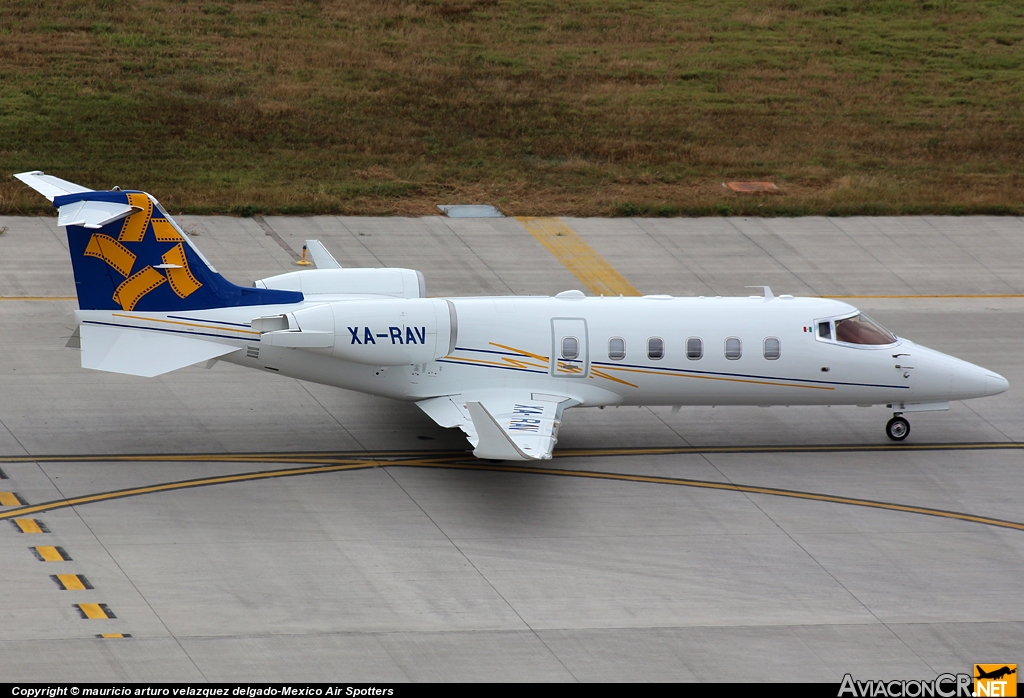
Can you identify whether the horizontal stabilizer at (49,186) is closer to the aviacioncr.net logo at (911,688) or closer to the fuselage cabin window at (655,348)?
the fuselage cabin window at (655,348)

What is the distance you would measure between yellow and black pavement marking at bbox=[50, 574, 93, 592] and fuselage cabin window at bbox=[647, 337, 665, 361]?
437 inches

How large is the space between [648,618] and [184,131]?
32453mm

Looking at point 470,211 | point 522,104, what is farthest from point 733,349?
point 522,104

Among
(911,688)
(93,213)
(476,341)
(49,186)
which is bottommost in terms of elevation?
(911,688)

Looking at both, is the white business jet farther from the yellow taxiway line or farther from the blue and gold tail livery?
the yellow taxiway line

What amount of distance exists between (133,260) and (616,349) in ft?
30.2

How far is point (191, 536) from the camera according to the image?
21984 millimetres

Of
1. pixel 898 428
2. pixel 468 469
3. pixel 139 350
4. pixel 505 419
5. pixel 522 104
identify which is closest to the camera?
pixel 139 350

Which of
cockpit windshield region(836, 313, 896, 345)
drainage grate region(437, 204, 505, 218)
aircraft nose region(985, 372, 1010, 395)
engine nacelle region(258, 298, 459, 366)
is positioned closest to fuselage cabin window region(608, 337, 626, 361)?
engine nacelle region(258, 298, 459, 366)

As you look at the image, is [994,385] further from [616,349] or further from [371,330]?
[371,330]

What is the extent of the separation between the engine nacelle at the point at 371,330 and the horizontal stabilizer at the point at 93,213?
10.2ft

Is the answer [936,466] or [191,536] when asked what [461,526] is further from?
[936,466]

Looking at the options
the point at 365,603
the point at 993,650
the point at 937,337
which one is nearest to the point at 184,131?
the point at 937,337

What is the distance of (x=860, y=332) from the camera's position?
26.4 meters
